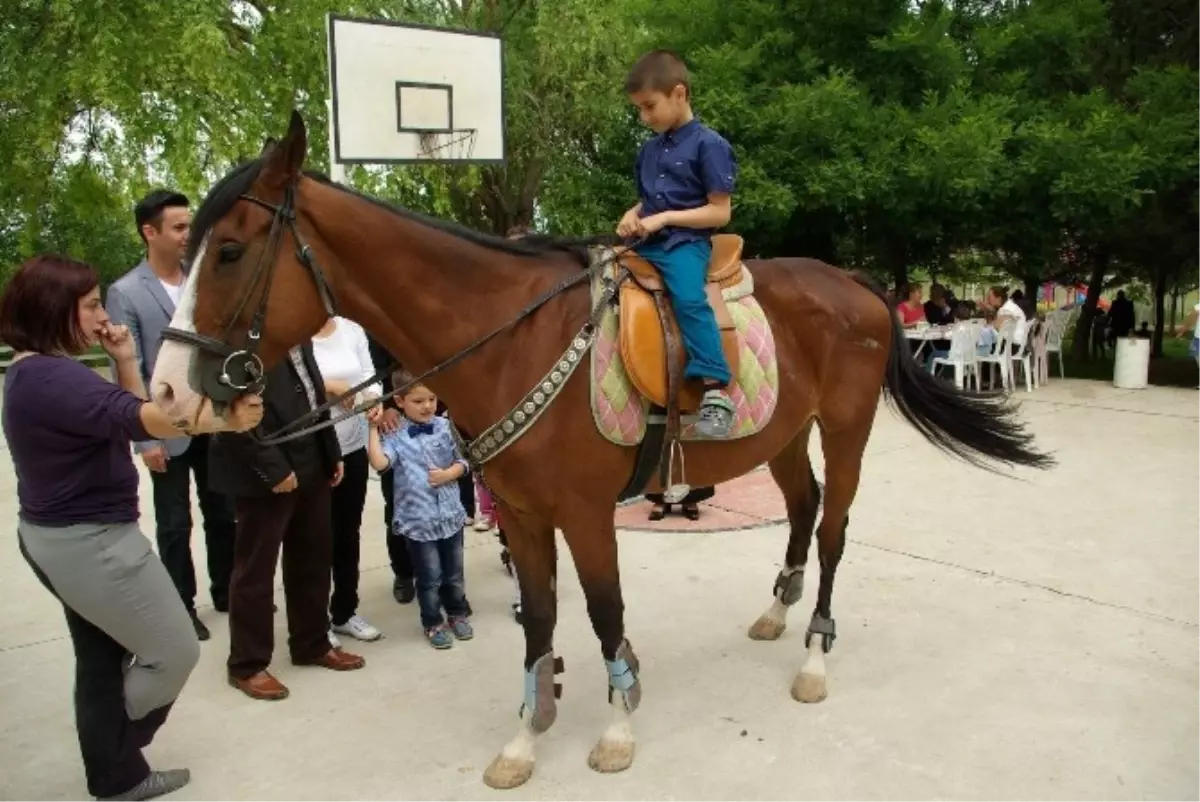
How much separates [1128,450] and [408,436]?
635 centimetres

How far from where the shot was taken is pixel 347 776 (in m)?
2.99

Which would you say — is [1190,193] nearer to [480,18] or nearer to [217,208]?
[480,18]

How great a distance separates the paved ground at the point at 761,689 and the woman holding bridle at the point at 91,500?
46cm

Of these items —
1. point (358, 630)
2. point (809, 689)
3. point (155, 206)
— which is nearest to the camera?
point (809, 689)

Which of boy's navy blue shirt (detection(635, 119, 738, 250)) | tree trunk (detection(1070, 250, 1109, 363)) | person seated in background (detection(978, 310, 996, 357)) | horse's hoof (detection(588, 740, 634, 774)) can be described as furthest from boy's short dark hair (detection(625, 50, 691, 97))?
tree trunk (detection(1070, 250, 1109, 363))

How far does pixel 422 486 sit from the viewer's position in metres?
4.07

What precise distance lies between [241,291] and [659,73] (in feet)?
4.78

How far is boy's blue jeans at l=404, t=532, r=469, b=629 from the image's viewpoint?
4.05 metres

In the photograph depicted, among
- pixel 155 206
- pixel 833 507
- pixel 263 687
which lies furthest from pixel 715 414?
pixel 155 206

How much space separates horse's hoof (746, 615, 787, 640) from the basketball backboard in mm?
5644

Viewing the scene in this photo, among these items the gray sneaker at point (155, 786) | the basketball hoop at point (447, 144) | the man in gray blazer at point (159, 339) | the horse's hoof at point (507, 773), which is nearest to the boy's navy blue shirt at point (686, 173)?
the horse's hoof at point (507, 773)

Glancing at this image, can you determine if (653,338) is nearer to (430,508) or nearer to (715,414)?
(715,414)

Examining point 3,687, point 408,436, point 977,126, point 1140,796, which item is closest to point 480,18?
point 977,126

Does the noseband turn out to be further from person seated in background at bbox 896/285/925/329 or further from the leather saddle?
person seated in background at bbox 896/285/925/329
